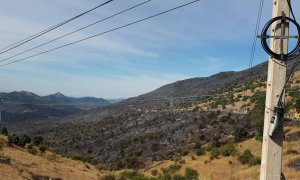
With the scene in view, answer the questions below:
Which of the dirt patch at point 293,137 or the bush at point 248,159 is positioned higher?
the dirt patch at point 293,137

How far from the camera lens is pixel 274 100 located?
24.0 feet

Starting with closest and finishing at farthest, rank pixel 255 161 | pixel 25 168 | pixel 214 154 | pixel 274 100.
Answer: pixel 274 100
pixel 25 168
pixel 255 161
pixel 214 154

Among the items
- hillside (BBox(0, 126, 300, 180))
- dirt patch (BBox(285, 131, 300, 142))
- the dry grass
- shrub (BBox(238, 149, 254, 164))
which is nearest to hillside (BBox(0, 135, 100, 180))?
hillside (BBox(0, 126, 300, 180))

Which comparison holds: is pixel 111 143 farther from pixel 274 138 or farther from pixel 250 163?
pixel 274 138

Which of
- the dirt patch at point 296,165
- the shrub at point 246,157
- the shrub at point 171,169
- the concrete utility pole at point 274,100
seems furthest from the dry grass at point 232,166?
the concrete utility pole at point 274,100

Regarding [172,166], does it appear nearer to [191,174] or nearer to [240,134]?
[191,174]

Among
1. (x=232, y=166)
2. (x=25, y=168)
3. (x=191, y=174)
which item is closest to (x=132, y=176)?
(x=191, y=174)

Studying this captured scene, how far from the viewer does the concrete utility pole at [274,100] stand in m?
7.19

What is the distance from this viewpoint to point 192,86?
13012 centimetres

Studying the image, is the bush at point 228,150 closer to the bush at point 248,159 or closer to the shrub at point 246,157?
the bush at point 248,159

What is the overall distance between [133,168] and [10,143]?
53.6 feet

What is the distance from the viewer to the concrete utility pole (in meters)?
7.19

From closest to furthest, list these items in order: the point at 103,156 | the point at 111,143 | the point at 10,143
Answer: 1. the point at 10,143
2. the point at 103,156
3. the point at 111,143

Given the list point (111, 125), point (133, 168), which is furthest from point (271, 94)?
point (111, 125)
